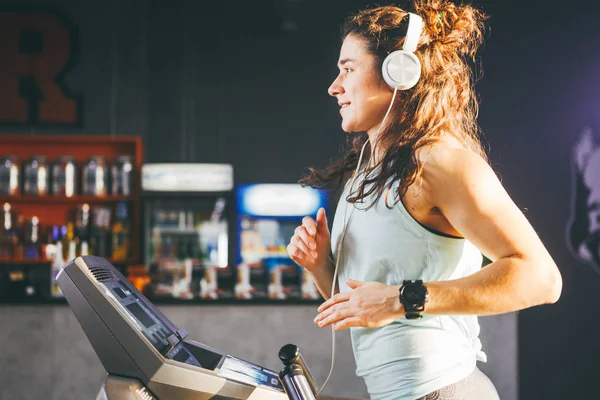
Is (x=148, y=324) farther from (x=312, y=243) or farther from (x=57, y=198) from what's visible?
(x=57, y=198)

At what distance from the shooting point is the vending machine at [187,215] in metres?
6.29

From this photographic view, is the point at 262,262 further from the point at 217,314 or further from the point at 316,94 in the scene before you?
the point at 217,314

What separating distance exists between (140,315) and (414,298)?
595 mm

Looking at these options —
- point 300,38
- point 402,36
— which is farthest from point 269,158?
point 402,36

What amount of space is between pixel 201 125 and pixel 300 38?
4.69 ft

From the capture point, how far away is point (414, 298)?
97 centimetres

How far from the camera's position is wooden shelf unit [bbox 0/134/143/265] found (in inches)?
248

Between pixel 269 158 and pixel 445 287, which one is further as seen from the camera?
pixel 269 158

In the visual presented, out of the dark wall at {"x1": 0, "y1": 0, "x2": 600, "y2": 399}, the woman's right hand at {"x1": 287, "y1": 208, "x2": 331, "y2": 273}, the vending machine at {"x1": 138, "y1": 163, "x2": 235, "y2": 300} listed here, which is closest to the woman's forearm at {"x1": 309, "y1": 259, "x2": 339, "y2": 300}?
the woman's right hand at {"x1": 287, "y1": 208, "x2": 331, "y2": 273}

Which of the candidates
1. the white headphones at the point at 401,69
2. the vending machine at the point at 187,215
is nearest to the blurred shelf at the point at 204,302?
the vending machine at the point at 187,215

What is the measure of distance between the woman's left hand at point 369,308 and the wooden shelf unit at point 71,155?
556 centimetres

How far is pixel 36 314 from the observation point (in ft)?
12.5

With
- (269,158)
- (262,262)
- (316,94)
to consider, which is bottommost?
(262,262)

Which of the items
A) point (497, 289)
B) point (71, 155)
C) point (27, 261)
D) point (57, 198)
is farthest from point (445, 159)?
point (71, 155)
